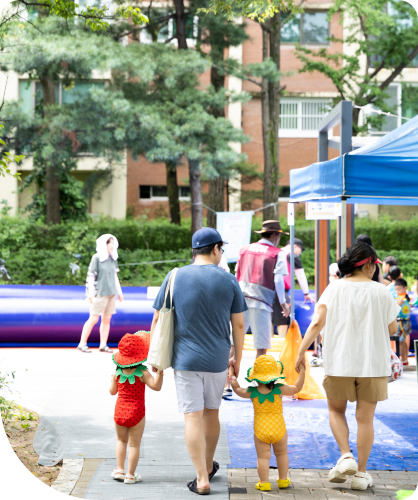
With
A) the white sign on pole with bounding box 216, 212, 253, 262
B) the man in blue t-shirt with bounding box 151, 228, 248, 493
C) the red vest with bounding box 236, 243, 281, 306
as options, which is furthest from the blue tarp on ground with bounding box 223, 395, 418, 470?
the white sign on pole with bounding box 216, 212, 253, 262

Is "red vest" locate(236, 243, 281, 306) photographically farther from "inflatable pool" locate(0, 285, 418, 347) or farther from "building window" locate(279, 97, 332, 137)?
"building window" locate(279, 97, 332, 137)

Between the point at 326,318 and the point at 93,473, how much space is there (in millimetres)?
2005

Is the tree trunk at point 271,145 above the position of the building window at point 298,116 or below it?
below

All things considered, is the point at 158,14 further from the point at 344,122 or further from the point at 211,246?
the point at 211,246

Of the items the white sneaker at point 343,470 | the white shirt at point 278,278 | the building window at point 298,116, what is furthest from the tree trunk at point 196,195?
the white sneaker at point 343,470

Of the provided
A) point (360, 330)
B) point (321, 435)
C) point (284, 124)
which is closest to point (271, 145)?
point (284, 124)

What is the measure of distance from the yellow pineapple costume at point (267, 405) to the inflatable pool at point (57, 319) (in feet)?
17.6

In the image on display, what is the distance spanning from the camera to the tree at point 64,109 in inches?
577

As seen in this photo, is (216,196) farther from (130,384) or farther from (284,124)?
(130,384)

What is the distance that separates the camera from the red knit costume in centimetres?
423

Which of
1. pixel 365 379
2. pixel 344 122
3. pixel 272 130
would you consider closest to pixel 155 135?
pixel 272 130

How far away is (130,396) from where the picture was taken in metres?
4.26

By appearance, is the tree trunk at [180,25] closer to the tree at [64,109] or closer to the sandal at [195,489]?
the tree at [64,109]

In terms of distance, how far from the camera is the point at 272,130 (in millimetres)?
18688
